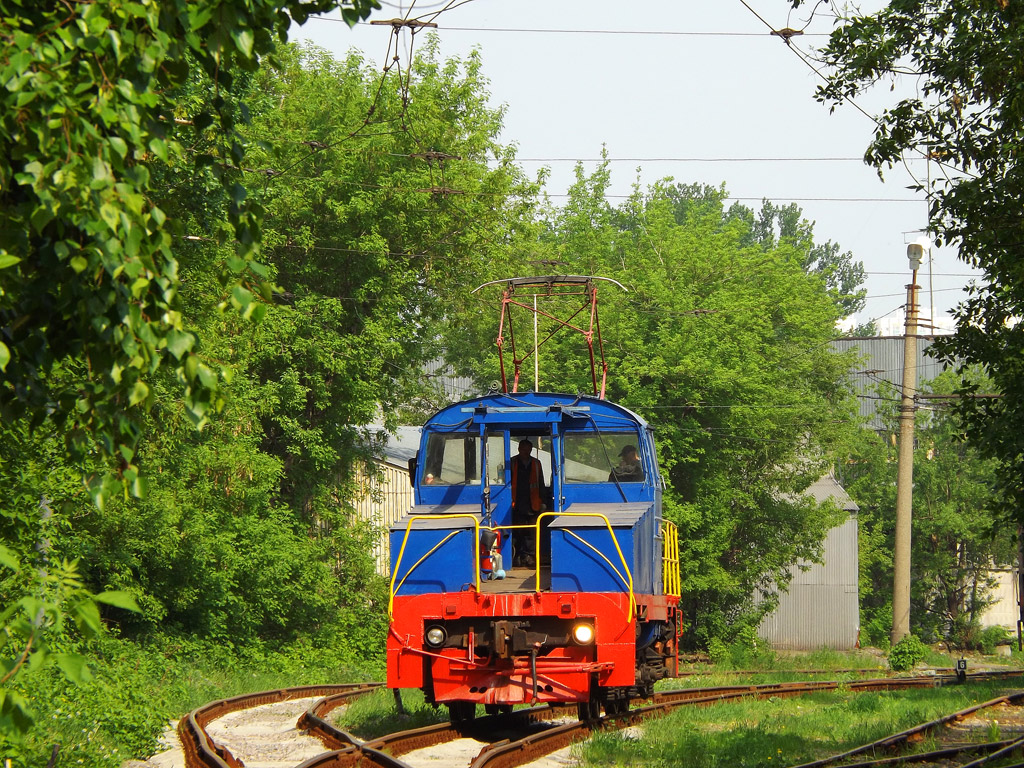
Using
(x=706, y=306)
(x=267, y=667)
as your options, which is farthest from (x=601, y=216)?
(x=267, y=667)

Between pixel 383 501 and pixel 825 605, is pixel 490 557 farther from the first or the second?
pixel 825 605

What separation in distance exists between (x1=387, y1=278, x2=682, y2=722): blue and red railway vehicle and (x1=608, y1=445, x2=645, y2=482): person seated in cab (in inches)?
0.7

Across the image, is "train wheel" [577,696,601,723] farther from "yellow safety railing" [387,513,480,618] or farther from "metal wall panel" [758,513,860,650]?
"metal wall panel" [758,513,860,650]

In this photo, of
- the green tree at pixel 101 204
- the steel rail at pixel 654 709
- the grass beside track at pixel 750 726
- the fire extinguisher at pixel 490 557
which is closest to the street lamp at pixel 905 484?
the steel rail at pixel 654 709

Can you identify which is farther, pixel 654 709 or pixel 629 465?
pixel 654 709

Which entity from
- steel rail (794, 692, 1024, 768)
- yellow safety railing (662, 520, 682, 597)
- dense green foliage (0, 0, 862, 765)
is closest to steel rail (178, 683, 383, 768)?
dense green foliage (0, 0, 862, 765)

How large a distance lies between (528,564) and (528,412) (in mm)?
1823

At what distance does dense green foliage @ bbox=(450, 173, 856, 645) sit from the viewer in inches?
1407

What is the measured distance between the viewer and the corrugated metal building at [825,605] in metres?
47.9

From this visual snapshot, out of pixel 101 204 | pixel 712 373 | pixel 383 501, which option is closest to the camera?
pixel 101 204

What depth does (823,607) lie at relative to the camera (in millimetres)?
48031

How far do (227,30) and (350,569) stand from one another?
2681cm

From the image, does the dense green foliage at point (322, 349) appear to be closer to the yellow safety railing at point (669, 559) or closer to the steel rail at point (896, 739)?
the yellow safety railing at point (669, 559)

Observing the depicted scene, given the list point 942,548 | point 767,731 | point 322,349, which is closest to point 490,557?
point 767,731
